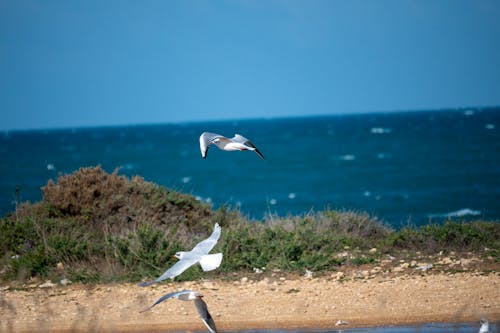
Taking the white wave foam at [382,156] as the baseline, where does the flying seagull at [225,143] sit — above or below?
above

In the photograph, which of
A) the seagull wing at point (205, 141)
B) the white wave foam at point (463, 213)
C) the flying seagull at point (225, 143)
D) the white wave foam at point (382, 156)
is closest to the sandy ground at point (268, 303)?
the flying seagull at point (225, 143)

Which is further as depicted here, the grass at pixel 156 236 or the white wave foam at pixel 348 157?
the white wave foam at pixel 348 157

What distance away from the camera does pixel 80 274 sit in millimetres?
11367

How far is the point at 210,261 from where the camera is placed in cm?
735

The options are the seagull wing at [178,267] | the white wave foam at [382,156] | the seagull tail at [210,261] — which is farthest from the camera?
the white wave foam at [382,156]

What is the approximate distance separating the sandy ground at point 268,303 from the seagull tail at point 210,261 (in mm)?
1907

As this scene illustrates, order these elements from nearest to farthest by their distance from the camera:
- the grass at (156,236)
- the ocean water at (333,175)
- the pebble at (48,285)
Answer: the pebble at (48,285), the grass at (156,236), the ocean water at (333,175)

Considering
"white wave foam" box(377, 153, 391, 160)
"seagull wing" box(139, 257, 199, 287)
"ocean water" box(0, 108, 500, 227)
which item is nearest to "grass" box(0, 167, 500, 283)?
"seagull wing" box(139, 257, 199, 287)

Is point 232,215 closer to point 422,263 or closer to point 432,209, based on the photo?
point 422,263

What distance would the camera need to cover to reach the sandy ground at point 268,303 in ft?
30.0

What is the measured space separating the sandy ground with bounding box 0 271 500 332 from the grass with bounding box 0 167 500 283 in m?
0.56

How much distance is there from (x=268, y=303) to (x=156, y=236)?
2769mm

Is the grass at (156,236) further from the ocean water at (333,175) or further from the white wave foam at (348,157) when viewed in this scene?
the white wave foam at (348,157)

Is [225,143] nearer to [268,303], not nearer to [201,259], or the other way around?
[201,259]
